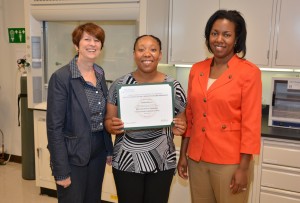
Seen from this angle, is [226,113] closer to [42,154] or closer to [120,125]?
[120,125]

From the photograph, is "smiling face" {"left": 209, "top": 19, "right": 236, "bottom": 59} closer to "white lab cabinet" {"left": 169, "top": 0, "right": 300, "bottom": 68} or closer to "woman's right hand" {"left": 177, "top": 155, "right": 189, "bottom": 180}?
"woman's right hand" {"left": 177, "top": 155, "right": 189, "bottom": 180}

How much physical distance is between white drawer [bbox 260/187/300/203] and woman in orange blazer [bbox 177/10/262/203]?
2.94 ft

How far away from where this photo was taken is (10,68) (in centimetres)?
393

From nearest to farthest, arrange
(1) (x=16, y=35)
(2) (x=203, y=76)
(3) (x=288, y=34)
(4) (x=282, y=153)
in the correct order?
(2) (x=203, y=76)
(4) (x=282, y=153)
(3) (x=288, y=34)
(1) (x=16, y=35)

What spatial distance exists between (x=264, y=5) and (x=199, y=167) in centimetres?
161

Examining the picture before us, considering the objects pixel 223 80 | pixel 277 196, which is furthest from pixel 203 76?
pixel 277 196

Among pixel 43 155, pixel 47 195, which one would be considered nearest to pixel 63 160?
pixel 43 155

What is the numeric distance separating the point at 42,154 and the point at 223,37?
2280 mm

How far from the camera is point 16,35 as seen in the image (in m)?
3.81

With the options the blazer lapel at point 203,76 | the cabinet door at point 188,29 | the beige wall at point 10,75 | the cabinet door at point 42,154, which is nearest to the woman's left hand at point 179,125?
the blazer lapel at point 203,76

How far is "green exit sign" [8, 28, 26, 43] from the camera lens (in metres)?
3.78

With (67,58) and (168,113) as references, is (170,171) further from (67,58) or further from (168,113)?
(67,58)

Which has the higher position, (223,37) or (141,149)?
(223,37)

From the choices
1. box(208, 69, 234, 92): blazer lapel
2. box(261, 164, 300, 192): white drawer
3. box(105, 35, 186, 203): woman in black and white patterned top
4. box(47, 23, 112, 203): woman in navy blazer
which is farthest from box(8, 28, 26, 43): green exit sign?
box(261, 164, 300, 192): white drawer
